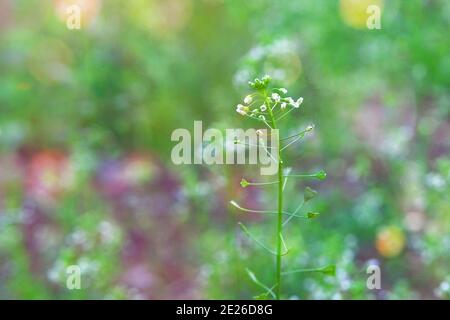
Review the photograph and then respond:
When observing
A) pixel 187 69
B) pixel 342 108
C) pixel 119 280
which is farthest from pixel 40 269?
pixel 342 108

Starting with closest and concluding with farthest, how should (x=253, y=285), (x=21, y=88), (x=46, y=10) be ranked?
1. (x=253, y=285)
2. (x=21, y=88)
3. (x=46, y=10)

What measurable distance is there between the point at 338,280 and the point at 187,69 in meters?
1.92

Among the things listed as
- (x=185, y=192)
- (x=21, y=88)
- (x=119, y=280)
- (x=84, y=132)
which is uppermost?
(x=21, y=88)

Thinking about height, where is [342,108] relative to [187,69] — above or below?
below

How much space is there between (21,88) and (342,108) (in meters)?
Result: 1.89

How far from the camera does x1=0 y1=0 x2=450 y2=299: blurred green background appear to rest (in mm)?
2865

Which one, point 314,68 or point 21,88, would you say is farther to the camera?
point 21,88

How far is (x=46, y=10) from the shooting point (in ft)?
14.9

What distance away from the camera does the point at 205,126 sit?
3701 millimetres

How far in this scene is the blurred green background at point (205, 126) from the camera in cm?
287
